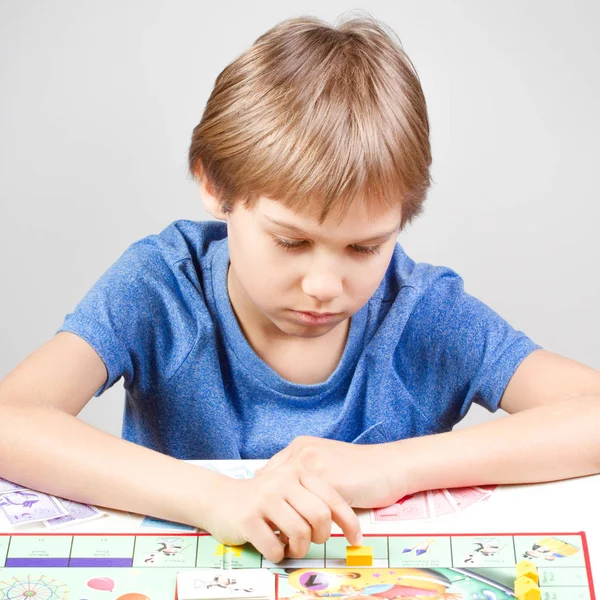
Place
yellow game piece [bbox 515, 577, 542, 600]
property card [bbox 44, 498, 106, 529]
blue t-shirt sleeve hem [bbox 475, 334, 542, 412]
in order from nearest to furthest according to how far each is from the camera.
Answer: yellow game piece [bbox 515, 577, 542, 600] → property card [bbox 44, 498, 106, 529] → blue t-shirt sleeve hem [bbox 475, 334, 542, 412]

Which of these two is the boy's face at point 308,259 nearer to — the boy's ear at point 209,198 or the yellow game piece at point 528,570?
the boy's ear at point 209,198

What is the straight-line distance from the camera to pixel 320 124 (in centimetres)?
97

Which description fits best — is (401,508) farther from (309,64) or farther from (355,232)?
(309,64)

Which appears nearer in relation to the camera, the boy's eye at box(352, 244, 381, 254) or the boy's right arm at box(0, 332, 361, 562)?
the boy's right arm at box(0, 332, 361, 562)

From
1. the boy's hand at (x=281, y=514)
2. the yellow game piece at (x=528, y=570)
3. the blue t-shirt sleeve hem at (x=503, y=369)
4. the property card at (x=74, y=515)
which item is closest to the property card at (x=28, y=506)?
the property card at (x=74, y=515)

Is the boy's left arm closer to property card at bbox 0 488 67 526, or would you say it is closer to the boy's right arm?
the boy's right arm

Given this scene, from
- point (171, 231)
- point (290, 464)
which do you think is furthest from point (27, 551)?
point (171, 231)

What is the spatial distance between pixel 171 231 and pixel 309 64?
1.03ft

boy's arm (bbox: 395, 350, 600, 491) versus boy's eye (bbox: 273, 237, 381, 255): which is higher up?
boy's eye (bbox: 273, 237, 381, 255)

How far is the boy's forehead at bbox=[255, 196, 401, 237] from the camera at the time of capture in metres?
0.95

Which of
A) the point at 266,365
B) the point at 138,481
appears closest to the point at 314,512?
the point at 138,481

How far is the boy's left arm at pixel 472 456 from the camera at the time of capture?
0.93 m

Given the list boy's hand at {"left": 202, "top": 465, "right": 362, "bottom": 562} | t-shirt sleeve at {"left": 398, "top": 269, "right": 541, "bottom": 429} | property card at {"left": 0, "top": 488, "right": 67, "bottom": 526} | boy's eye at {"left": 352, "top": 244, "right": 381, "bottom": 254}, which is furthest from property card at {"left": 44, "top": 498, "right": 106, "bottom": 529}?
t-shirt sleeve at {"left": 398, "top": 269, "right": 541, "bottom": 429}

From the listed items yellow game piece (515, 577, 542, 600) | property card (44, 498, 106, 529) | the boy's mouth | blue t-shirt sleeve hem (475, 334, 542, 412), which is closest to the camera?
yellow game piece (515, 577, 542, 600)
